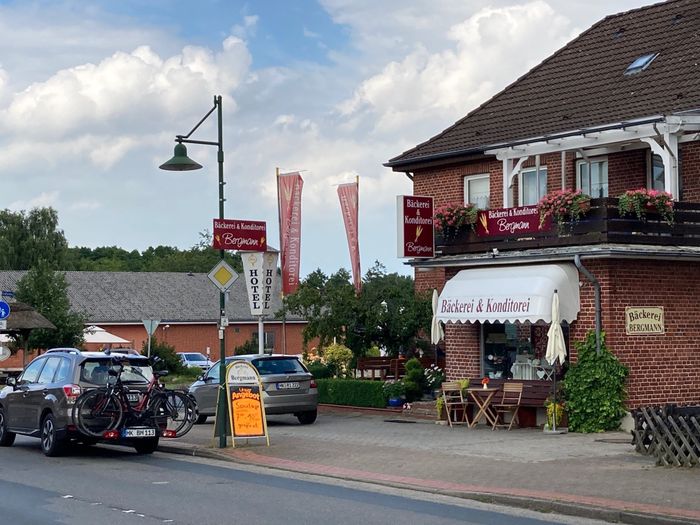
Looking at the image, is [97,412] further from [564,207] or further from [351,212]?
[351,212]

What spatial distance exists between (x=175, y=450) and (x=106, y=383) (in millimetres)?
1945

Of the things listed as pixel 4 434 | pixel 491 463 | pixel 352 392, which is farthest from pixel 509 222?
pixel 4 434

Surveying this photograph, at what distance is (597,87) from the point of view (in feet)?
91.6

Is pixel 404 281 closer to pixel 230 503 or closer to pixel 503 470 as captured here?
pixel 503 470

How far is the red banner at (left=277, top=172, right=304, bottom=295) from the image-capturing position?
101 feet

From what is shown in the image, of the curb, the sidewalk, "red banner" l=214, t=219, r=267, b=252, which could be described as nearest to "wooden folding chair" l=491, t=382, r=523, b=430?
the sidewalk

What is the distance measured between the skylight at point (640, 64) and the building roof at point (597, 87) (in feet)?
0.51

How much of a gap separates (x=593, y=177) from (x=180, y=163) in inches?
424

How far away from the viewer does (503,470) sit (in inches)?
641

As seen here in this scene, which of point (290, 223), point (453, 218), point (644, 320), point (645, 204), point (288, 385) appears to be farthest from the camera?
point (290, 223)

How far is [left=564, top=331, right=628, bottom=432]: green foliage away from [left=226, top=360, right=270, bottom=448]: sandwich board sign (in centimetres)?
599

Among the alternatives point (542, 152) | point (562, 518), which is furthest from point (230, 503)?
point (542, 152)

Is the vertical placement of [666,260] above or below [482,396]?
above

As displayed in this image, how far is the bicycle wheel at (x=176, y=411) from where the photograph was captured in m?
19.3
